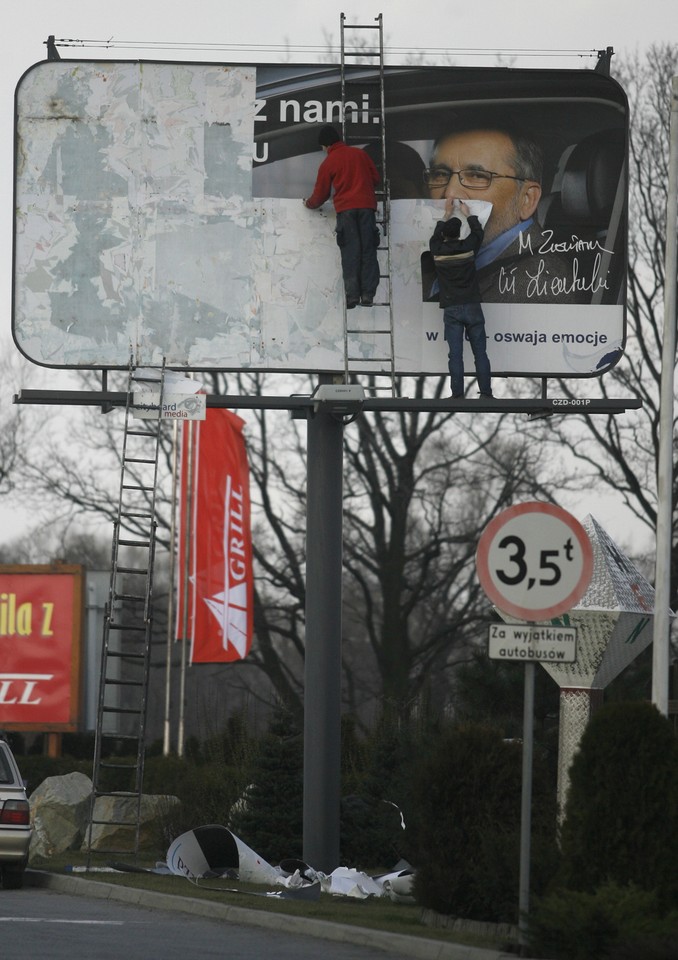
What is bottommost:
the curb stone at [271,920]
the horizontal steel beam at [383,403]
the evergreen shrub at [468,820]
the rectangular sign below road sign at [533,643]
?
the curb stone at [271,920]

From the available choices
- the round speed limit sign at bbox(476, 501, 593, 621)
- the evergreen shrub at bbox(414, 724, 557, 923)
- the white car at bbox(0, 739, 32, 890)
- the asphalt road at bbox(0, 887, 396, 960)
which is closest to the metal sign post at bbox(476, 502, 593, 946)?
the round speed limit sign at bbox(476, 501, 593, 621)

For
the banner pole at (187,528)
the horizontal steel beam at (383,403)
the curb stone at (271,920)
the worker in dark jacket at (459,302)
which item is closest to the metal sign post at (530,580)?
the curb stone at (271,920)

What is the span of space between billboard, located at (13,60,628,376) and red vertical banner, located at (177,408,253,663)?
9.18m

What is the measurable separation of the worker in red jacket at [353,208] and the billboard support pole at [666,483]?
298 centimetres

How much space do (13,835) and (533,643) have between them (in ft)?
25.8

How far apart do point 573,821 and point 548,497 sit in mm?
29557

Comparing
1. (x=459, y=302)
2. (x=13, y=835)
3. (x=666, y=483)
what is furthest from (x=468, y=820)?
(x=459, y=302)

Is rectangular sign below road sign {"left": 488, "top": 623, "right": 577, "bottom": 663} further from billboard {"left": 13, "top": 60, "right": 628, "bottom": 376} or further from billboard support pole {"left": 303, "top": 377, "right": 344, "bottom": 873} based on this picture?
billboard {"left": 13, "top": 60, "right": 628, "bottom": 376}

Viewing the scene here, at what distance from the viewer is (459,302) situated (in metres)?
17.4

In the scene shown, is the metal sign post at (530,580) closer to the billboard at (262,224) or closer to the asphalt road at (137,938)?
the asphalt road at (137,938)

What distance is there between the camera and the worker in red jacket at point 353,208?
17.3m

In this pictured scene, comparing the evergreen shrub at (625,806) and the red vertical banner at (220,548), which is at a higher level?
the red vertical banner at (220,548)

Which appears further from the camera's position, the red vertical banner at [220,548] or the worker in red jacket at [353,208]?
the red vertical banner at [220,548]

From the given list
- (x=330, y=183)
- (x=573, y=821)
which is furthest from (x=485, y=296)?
(x=573, y=821)
